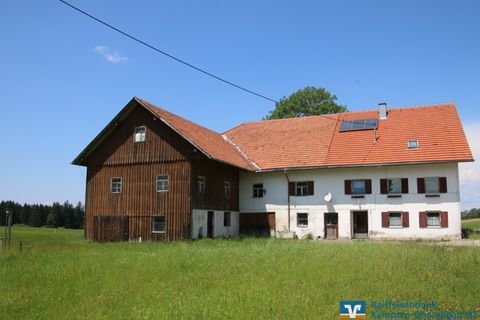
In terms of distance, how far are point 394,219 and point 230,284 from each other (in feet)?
64.1

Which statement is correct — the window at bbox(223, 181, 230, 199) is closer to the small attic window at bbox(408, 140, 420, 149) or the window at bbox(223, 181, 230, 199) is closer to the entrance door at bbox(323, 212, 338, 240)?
the entrance door at bbox(323, 212, 338, 240)

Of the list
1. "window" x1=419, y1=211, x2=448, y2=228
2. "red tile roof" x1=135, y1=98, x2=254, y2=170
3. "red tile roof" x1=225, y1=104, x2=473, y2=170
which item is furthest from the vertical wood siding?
"window" x1=419, y1=211, x2=448, y2=228

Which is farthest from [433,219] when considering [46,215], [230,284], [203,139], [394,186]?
[46,215]


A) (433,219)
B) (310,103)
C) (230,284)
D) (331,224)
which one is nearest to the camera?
(230,284)

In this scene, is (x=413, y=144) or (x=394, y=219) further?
(x=413, y=144)

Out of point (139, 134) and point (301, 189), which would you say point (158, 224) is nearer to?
point (139, 134)

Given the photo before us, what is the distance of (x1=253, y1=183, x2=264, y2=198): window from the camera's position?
3269 centimetres

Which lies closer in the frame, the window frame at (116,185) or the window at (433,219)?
the window at (433,219)

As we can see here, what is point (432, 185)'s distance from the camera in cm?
2819

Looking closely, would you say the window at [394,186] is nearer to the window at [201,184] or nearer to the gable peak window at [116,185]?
the window at [201,184]

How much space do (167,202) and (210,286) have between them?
54.4 ft

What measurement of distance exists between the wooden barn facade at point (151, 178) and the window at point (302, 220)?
4516mm

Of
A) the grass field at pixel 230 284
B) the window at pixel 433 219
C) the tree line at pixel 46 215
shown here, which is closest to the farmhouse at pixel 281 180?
the window at pixel 433 219

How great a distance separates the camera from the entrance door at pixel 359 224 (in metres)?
30.3
